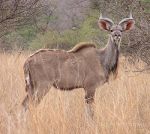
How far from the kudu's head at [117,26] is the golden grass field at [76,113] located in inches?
28.3

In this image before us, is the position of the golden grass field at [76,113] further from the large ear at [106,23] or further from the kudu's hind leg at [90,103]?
the large ear at [106,23]

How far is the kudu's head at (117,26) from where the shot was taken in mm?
6885

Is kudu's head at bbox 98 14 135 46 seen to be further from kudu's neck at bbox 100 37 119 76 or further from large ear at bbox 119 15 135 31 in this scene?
kudu's neck at bbox 100 37 119 76

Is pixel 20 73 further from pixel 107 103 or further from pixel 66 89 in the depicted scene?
pixel 107 103

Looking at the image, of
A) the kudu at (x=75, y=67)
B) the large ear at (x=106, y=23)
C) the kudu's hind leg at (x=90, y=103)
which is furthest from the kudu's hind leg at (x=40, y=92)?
the large ear at (x=106, y=23)

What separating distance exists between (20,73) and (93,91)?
2230 mm

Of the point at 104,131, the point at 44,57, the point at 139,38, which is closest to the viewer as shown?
the point at 104,131

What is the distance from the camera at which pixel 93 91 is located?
22.4ft

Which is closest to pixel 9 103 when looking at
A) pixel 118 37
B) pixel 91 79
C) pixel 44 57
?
pixel 44 57

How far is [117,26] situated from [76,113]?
6.19ft

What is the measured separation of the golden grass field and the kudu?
0.15 m

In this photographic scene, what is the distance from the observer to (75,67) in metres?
6.99

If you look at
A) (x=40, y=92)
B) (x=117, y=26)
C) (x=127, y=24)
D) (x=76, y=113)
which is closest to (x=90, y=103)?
(x=40, y=92)

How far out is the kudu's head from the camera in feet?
22.6
